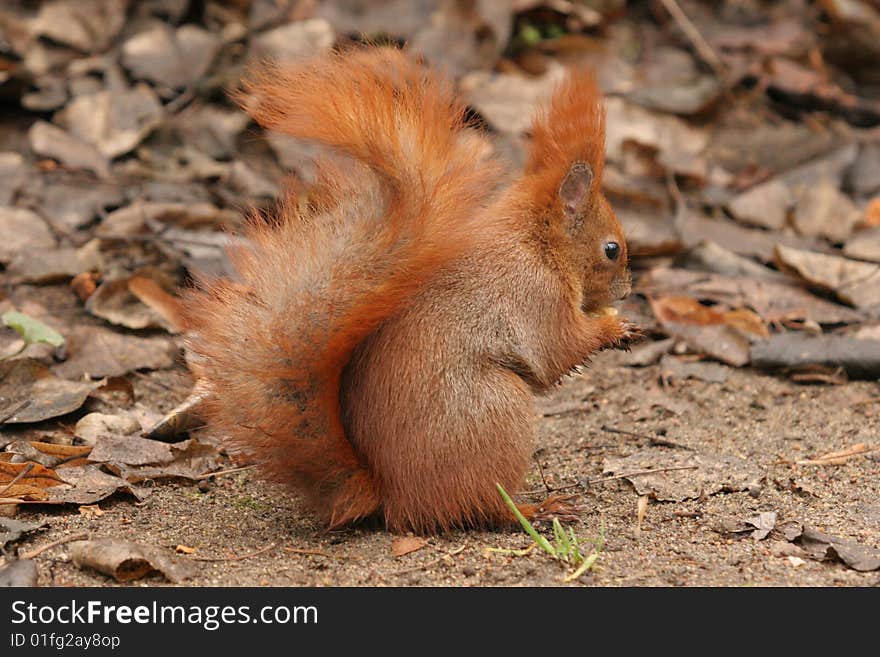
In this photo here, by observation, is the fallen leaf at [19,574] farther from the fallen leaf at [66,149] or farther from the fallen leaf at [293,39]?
the fallen leaf at [293,39]

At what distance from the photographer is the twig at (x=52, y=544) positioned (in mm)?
2387

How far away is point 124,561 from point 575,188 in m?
1.52

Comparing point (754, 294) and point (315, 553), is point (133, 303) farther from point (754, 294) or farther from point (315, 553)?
point (754, 294)

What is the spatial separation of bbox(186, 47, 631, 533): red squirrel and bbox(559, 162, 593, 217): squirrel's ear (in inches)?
5.0

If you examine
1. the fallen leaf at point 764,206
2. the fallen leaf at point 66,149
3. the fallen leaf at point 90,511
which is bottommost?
the fallen leaf at point 90,511

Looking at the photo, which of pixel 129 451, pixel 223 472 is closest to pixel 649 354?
pixel 223 472

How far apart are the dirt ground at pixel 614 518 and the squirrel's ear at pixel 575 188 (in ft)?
2.61

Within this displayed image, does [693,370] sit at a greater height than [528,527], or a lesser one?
greater

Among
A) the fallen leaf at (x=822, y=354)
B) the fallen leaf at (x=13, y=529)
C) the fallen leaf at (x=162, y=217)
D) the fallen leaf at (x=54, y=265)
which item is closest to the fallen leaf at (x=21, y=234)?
the fallen leaf at (x=54, y=265)

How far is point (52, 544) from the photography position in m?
2.44

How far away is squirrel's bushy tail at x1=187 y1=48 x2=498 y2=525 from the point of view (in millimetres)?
2359

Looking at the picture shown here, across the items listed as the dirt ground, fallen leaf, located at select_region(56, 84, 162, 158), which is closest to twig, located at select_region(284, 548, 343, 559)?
the dirt ground

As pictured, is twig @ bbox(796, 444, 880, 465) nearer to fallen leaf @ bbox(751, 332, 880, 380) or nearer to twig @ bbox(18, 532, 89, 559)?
fallen leaf @ bbox(751, 332, 880, 380)

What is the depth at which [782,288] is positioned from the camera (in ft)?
14.6
